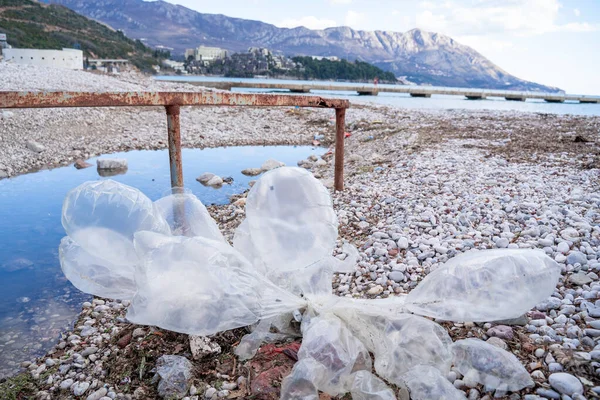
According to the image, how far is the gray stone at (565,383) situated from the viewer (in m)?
1.49

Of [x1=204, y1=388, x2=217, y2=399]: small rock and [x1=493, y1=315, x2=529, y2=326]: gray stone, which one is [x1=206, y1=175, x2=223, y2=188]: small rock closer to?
[x1=204, y1=388, x2=217, y2=399]: small rock

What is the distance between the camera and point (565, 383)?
152 cm

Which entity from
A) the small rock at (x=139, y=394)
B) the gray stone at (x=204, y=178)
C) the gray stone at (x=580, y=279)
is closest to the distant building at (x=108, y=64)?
the gray stone at (x=204, y=178)

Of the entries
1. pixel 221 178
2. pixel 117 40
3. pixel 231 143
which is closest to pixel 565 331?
pixel 221 178

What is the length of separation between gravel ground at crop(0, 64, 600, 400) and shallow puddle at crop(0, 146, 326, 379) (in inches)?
8.3

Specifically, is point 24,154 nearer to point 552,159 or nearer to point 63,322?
point 63,322

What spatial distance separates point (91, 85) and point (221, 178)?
12050mm

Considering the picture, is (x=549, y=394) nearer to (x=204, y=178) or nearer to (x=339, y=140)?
(x=339, y=140)

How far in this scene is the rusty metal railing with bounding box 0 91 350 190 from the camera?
7.61ft

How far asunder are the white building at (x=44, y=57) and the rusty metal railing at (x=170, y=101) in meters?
48.4

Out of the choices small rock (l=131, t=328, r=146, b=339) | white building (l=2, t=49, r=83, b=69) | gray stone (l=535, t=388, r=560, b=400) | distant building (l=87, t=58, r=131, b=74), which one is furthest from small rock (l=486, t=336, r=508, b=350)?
distant building (l=87, t=58, r=131, b=74)

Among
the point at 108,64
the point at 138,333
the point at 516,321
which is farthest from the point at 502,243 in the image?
the point at 108,64

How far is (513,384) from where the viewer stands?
1572 mm

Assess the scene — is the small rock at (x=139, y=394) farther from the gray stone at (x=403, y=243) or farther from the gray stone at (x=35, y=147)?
the gray stone at (x=35, y=147)
